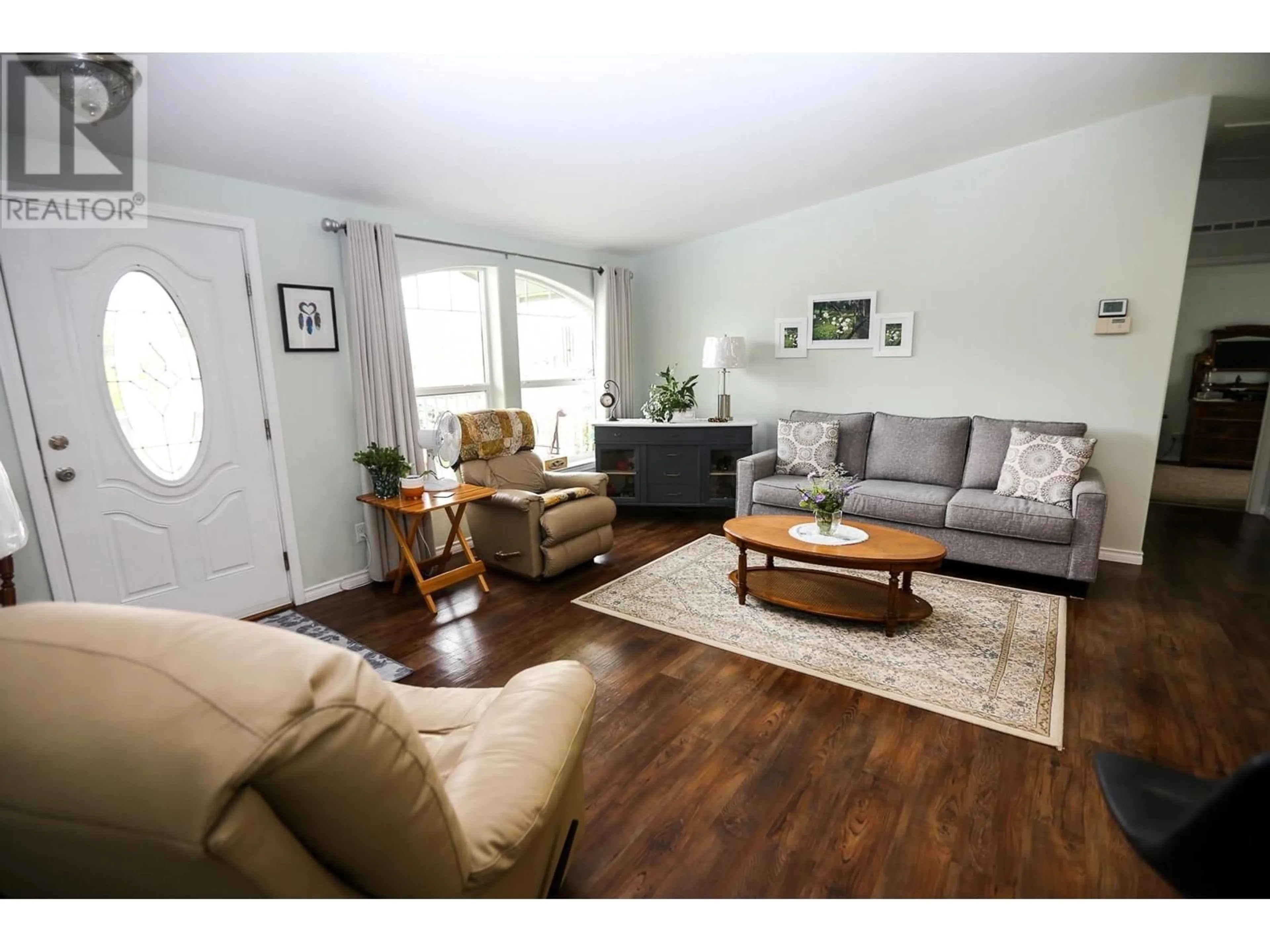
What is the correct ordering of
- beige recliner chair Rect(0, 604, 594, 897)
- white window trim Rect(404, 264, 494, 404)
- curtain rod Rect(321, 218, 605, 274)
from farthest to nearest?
white window trim Rect(404, 264, 494, 404)
curtain rod Rect(321, 218, 605, 274)
beige recliner chair Rect(0, 604, 594, 897)

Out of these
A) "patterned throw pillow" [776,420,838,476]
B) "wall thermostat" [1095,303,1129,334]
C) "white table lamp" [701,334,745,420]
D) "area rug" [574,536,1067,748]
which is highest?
"wall thermostat" [1095,303,1129,334]

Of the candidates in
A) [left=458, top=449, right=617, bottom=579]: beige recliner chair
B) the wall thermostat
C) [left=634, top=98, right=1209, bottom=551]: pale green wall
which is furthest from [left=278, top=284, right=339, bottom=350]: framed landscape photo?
the wall thermostat

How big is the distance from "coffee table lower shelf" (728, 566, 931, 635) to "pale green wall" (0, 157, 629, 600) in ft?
7.87

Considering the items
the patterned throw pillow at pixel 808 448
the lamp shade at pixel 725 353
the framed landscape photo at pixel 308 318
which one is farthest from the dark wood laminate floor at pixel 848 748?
the lamp shade at pixel 725 353

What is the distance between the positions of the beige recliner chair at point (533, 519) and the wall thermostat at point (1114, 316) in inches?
129

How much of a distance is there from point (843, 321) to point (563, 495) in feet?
8.71

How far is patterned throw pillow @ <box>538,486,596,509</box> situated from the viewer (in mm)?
3547

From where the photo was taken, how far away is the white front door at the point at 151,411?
8.04 ft

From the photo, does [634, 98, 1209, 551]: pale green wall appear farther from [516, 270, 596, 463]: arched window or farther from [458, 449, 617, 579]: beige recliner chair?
[458, 449, 617, 579]: beige recliner chair

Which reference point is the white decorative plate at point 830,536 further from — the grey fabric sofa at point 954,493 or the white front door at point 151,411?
the white front door at point 151,411

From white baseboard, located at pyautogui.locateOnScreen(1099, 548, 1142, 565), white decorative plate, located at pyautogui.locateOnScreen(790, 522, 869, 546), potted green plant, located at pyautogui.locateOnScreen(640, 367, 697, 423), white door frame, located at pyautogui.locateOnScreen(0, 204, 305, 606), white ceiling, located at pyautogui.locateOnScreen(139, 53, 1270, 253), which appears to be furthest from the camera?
potted green plant, located at pyautogui.locateOnScreen(640, 367, 697, 423)

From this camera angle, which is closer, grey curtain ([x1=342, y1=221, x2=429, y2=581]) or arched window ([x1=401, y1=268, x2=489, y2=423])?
grey curtain ([x1=342, y1=221, x2=429, y2=581])

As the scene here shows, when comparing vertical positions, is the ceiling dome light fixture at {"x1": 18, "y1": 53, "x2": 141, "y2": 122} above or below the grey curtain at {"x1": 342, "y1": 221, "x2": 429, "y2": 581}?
above

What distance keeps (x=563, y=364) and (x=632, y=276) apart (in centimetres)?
119
